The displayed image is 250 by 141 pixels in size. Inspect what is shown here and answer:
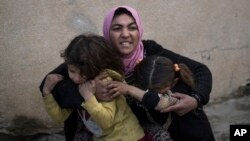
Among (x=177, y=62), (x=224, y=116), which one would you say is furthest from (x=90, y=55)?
(x=224, y=116)

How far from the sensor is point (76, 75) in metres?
2.49

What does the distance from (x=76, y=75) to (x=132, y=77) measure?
0.39 meters

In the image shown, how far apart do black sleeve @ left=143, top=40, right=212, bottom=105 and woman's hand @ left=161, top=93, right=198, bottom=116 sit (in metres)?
0.08

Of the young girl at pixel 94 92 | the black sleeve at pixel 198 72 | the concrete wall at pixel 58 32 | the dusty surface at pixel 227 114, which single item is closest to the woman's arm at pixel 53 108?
the young girl at pixel 94 92

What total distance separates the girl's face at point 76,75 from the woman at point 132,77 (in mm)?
79

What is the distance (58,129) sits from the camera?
4090 mm

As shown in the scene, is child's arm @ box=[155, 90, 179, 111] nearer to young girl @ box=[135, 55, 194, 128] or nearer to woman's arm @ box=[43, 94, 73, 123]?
young girl @ box=[135, 55, 194, 128]

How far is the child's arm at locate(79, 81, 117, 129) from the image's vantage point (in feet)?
7.73

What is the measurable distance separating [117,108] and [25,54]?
1466 millimetres

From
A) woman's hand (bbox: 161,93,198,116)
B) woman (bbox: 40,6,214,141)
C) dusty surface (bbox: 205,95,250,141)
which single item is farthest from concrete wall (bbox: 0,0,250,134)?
woman's hand (bbox: 161,93,198,116)

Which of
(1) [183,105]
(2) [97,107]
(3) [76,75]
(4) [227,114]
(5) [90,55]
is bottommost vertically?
(4) [227,114]

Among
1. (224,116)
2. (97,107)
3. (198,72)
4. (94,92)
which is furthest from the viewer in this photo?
(224,116)

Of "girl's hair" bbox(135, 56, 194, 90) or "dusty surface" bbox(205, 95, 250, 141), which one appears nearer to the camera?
"girl's hair" bbox(135, 56, 194, 90)

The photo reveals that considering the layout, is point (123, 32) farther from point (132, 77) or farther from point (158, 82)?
point (158, 82)
